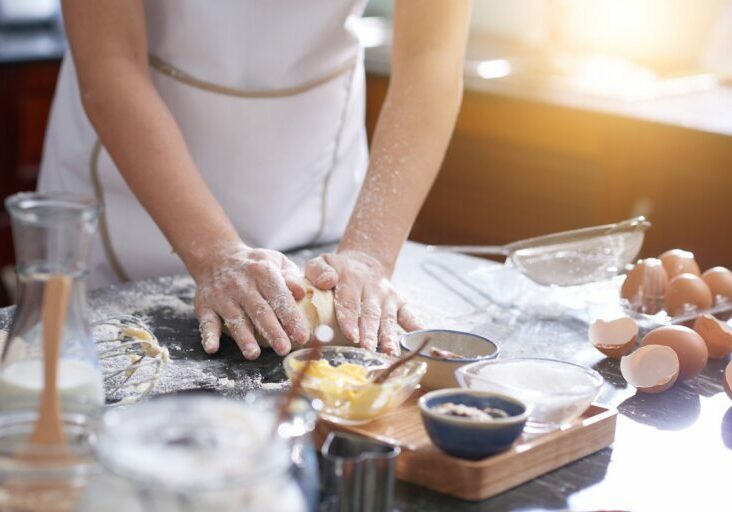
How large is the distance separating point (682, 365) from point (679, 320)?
0.20 metres

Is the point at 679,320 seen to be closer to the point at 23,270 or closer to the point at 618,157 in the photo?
the point at 23,270

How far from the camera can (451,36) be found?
6.16 ft

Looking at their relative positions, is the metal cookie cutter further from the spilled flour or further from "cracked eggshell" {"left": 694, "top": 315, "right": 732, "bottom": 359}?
"cracked eggshell" {"left": 694, "top": 315, "right": 732, "bottom": 359}

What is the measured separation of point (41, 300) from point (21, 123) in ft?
8.97

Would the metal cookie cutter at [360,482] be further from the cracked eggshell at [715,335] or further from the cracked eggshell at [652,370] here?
the cracked eggshell at [715,335]

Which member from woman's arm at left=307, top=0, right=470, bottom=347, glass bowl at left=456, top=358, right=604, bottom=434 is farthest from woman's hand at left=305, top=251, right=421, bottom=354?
glass bowl at left=456, top=358, right=604, bottom=434

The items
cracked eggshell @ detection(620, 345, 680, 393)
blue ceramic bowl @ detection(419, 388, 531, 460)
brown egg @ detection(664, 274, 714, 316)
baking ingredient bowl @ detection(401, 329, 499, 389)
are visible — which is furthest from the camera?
brown egg @ detection(664, 274, 714, 316)

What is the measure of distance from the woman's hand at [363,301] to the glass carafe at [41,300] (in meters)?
0.54

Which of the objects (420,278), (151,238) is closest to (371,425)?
(420,278)

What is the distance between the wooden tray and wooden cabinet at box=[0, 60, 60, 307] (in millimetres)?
2595

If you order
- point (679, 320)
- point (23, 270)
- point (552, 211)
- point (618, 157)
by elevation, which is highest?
point (23, 270)

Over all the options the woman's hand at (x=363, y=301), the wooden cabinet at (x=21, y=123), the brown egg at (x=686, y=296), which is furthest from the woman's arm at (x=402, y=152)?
the wooden cabinet at (x=21, y=123)

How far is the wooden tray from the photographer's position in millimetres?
1065

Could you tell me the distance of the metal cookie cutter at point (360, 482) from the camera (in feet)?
3.14
